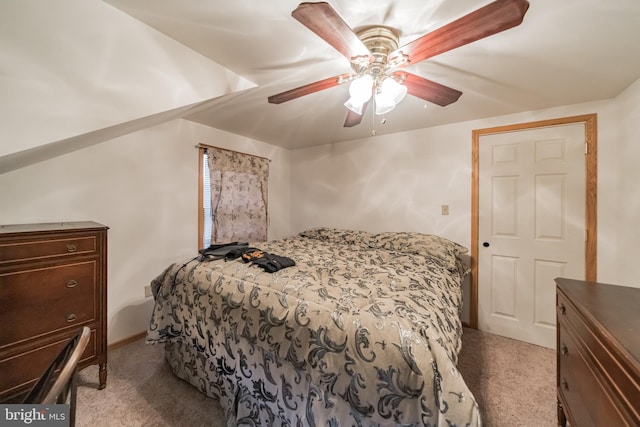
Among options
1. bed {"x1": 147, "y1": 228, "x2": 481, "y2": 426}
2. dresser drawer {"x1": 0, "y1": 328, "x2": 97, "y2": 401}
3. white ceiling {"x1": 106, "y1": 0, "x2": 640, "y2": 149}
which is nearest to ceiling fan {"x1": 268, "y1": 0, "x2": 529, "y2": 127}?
white ceiling {"x1": 106, "y1": 0, "x2": 640, "y2": 149}

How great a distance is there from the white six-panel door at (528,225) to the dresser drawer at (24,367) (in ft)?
11.5

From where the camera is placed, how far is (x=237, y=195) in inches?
129

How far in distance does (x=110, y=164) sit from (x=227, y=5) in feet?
6.16

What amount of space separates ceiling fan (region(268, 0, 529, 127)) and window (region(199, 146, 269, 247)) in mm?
1619

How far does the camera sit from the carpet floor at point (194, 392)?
1.51m

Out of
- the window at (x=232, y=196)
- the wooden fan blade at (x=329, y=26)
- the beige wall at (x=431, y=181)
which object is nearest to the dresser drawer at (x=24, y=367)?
the window at (x=232, y=196)

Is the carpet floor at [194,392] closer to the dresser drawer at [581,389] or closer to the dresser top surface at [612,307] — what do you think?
the dresser drawer at [581,389]

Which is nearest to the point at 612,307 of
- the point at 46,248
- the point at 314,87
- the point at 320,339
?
the point at 320,339

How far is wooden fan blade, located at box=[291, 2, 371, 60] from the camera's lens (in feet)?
3.03

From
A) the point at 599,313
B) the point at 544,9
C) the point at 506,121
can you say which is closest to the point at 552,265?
the point at 506,121

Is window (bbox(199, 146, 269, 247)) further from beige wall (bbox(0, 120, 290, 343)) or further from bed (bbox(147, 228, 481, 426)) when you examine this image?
bed (bbox(147, 228, 481, 426))

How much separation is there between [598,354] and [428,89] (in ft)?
4.97

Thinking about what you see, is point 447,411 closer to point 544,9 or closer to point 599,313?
point 599,313

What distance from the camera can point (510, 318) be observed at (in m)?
2.52
